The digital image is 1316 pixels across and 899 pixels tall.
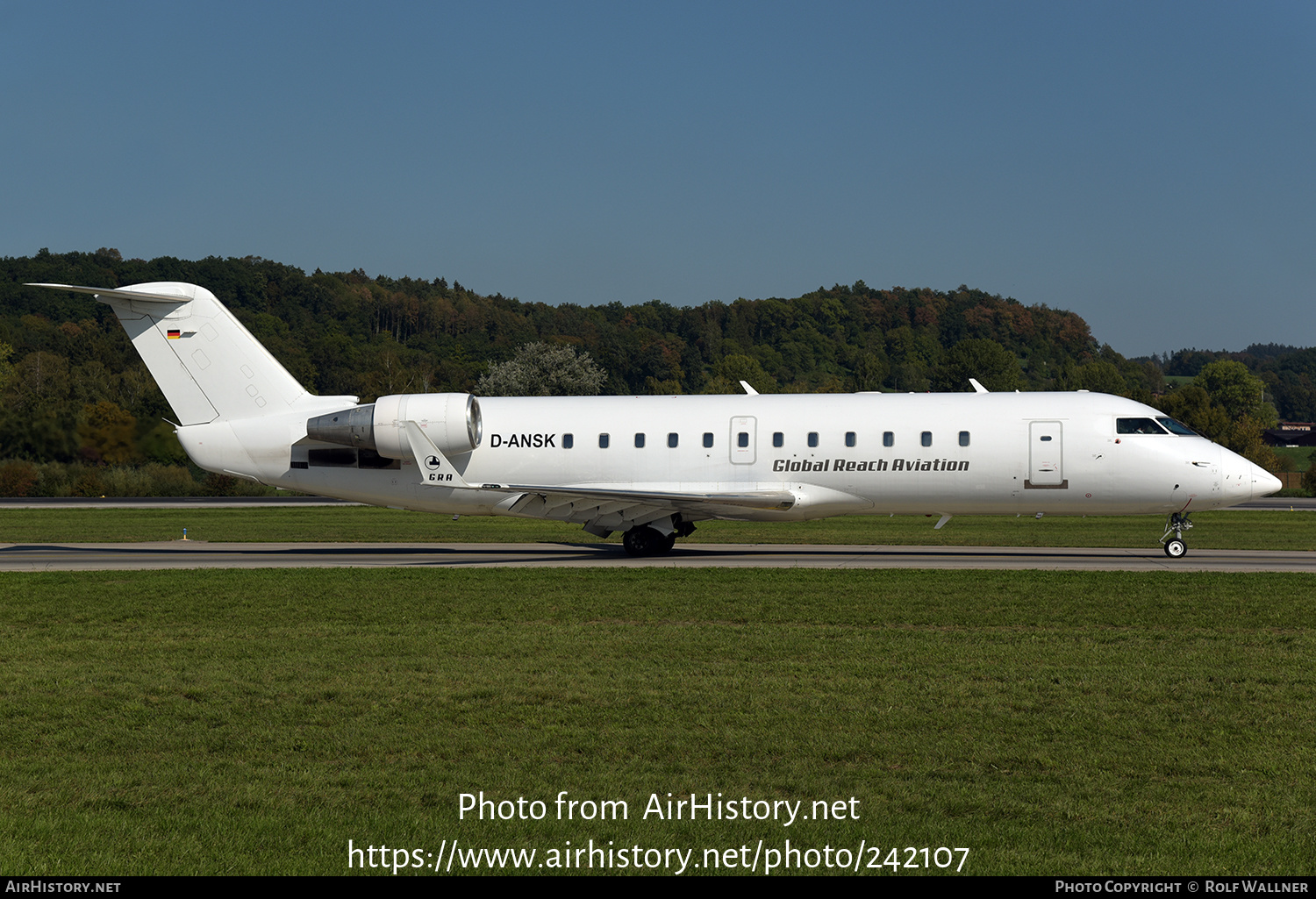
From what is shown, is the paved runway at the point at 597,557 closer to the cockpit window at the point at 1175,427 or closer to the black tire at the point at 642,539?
the black tire at the point at 642,539

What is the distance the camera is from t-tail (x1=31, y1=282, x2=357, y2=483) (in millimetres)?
25812

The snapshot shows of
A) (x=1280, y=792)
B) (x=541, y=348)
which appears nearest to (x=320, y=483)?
(x=1280, y=792)

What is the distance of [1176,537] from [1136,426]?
2.68 m

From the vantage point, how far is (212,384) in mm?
25984

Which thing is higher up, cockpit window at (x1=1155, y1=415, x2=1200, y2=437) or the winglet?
cockpit window at (x1=1155, y1=415, x2=1200, y2=437)

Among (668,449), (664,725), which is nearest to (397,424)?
(668,449)

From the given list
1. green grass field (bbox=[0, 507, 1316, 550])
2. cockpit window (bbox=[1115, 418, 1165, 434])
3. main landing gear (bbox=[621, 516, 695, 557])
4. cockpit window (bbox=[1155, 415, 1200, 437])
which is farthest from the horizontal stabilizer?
cockpit window (bbox=[1155, 415, 1200, 437])

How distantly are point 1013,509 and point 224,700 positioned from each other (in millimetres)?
18644

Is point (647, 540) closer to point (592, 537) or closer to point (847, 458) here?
point (847, 458)

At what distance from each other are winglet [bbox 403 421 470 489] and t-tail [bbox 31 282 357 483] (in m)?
2.36

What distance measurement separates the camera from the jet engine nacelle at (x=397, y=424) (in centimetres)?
2498

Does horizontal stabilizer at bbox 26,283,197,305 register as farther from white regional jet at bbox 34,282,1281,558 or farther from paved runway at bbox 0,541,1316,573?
paved runway at bbox 0,541,1316,573
